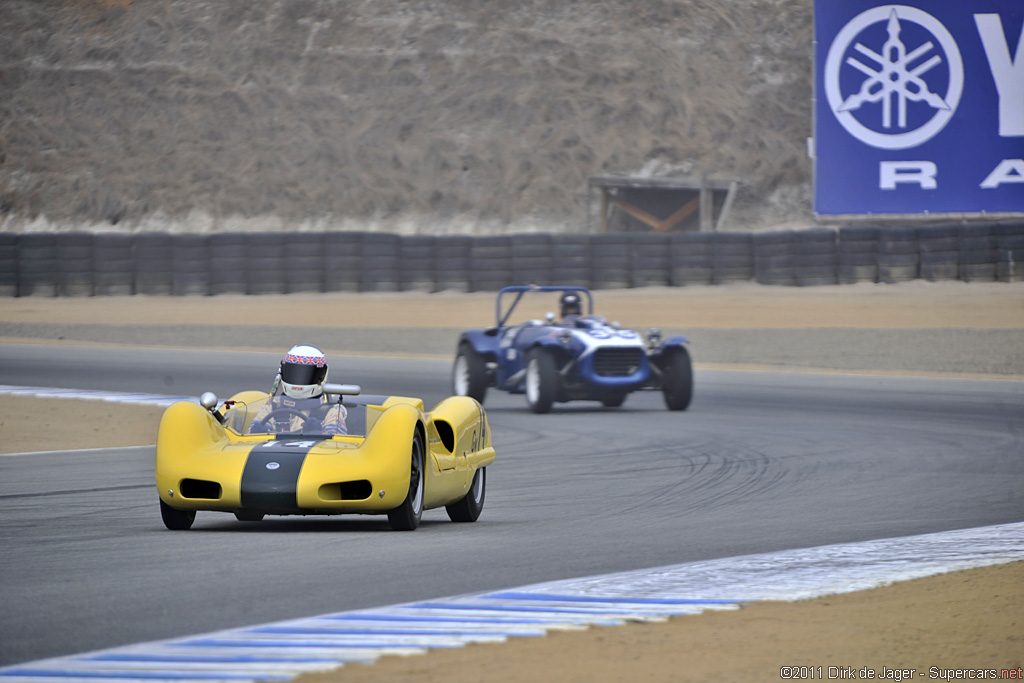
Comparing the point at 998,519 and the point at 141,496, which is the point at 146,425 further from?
the point at 998,519

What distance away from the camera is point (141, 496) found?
→ 8.88m

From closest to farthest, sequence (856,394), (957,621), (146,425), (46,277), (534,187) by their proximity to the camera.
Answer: (957,621) → (146,425) → (856,394) → (46,277) → (534,187)

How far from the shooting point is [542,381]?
1497cm

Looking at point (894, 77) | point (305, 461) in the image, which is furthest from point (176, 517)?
point (894, 77)

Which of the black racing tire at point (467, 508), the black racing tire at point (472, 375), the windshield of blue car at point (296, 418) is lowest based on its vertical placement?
the black racing tire at point (472, 375)

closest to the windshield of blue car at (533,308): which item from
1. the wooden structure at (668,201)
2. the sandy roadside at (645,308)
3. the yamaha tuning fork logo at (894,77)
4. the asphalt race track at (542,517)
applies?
the sandy roadside at (645,308)

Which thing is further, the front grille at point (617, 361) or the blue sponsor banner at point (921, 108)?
the blue sponsor banner at point (921, 108)

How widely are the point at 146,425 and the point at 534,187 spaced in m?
36.9

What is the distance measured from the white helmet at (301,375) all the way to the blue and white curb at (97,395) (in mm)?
7957

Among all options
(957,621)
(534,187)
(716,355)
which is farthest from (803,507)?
(534,187)

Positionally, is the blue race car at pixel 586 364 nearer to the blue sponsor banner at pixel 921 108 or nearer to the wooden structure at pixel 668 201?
the blue sponsor banner at pixel 921 108

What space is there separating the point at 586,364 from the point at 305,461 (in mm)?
8093

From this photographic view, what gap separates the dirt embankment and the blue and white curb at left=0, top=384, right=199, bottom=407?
104ft

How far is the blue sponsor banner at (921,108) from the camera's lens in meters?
25.4
